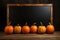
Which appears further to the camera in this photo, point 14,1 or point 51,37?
point 14,1

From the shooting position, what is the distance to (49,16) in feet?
5.67

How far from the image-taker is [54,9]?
1.78 metres

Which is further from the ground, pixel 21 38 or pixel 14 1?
pixel 14 1

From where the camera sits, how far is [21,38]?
1379 millimetres

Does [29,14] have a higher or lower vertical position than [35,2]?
lower

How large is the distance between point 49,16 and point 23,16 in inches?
11.9

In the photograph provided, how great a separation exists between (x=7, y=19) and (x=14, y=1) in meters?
0.23

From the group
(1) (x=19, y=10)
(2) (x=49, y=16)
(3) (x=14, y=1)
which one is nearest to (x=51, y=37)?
(2) (x=49, y=16)

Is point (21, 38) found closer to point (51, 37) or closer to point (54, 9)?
point (51, 37)

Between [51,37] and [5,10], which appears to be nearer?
[51,37]

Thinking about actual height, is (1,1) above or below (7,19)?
above

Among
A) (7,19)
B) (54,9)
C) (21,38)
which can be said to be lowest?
(21,38)

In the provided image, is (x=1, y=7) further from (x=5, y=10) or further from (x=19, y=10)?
(x=19, y=10)

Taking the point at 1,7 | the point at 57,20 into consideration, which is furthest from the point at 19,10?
the point at 57,20
